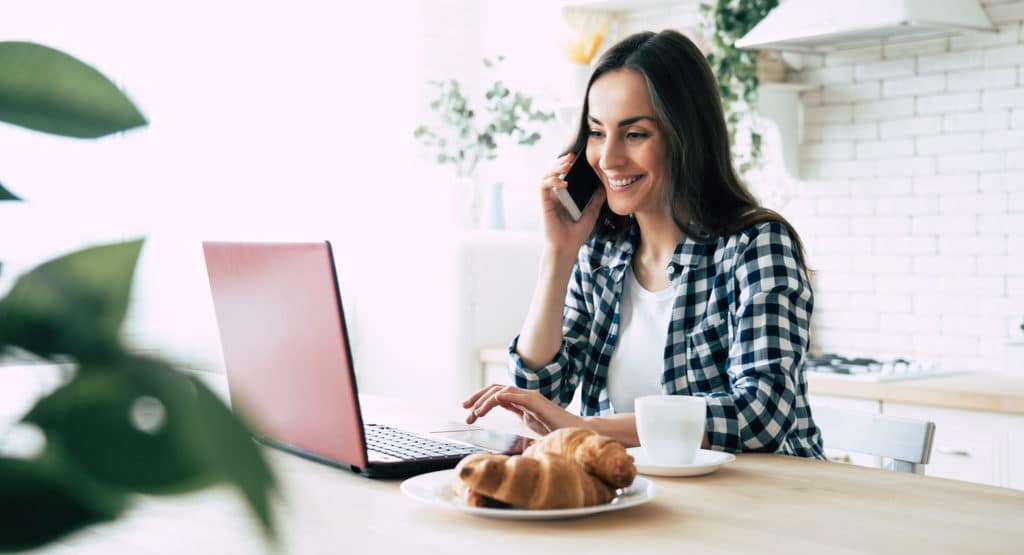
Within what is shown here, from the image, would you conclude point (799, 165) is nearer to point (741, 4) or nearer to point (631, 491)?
point (741, 4)

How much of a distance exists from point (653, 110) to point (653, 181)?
130 millimetres

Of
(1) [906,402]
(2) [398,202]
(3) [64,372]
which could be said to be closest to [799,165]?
(1) [906,402]

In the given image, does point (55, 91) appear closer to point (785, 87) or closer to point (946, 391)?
point (946, 391)

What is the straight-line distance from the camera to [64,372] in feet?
0.43

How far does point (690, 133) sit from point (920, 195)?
1800 mm

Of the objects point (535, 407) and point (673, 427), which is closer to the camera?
point (673, 427)

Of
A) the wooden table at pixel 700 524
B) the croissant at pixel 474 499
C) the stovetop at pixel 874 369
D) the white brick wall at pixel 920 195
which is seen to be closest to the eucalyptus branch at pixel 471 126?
the white brick wall at pixel 920 195

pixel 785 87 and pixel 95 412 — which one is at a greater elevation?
pixel 785 87

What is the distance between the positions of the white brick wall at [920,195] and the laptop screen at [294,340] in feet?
8.56

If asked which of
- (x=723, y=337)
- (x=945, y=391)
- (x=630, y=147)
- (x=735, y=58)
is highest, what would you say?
(x=735, y=58)

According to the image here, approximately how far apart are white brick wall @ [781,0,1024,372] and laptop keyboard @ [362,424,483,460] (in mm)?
2363

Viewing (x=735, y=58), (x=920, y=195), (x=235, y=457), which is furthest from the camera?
(x=735, y=58)

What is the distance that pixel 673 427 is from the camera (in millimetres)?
1294

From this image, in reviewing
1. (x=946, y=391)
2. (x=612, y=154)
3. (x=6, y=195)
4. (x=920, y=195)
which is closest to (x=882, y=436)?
(x=612, y=154)
